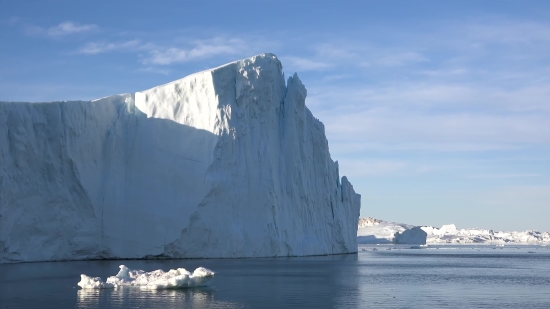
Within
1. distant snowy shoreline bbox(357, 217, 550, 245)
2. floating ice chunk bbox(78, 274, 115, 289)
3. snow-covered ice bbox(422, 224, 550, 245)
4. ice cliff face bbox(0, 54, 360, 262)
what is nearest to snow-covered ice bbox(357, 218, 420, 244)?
distant snowy shoreline bbox(357, 217, 550, 245)

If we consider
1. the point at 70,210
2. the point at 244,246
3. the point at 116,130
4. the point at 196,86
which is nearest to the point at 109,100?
the point at 116,130

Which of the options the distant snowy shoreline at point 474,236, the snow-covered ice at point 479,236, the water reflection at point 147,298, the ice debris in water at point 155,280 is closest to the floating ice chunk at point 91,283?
the ice debris in water at point 155,280

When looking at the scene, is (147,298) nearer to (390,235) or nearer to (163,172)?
(163,172)

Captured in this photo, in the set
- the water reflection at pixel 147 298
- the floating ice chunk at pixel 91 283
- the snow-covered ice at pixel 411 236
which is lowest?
the water reflection at pixel 147 298

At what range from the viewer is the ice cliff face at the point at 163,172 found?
22.7 metres

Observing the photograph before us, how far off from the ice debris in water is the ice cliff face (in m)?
8.05

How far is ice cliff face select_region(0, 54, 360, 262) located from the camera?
2272 cm

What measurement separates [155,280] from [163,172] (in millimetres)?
11686

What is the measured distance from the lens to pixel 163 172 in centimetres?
2600

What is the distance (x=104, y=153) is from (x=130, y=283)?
11938mm

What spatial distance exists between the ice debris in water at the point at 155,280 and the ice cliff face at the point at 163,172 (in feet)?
26.4

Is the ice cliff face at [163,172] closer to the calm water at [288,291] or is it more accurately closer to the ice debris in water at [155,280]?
the calm water at [288,291]

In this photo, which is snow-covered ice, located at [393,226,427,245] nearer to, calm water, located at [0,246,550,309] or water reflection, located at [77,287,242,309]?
calm water, located at [0,246,550,309]

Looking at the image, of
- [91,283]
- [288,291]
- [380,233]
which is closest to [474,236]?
[380,233]
